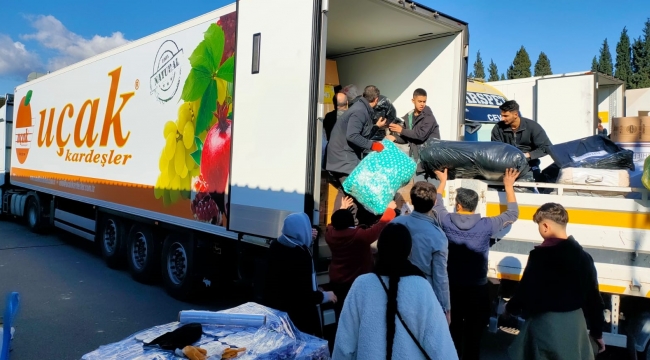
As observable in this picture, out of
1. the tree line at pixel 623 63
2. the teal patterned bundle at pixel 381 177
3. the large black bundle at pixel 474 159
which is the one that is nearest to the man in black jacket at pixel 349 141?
the teal patterned bundle at pixel 381 177

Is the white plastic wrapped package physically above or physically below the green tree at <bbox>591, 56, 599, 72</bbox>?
below

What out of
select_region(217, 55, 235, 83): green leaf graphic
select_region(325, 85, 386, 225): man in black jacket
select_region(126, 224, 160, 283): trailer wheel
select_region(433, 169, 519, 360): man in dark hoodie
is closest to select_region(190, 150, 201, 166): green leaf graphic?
select_region(217, 55, 235, 83): green leaf graphic

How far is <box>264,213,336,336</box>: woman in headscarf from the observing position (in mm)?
3223

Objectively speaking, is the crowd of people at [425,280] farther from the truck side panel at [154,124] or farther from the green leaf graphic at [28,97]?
the green leaf graphic at [28,97]

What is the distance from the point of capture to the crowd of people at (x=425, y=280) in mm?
2209

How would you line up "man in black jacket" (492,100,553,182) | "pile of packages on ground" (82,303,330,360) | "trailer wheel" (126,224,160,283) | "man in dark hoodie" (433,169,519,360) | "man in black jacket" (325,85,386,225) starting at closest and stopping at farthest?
1. "pile of packages on ground" (82,303,330,360)
2. "man in dark hoodie" (433,169,519,360)
3. "man in black jacket" (325,85,386,225)
4. "man in black jacket" (492,100,553,182)
5. "trailer wheel" (126,224,160,283)

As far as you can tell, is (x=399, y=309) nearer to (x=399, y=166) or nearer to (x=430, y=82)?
(x=399, y=166)

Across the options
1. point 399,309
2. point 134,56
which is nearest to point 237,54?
point 134,56

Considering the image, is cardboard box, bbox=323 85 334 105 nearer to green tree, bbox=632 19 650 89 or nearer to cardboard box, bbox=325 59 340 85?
cardboard box, bbox=325 59 340 85

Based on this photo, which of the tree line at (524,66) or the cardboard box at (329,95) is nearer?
the cardboard box at (329,95)

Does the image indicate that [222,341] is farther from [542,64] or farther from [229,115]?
[542,64]

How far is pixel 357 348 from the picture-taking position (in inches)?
90.3

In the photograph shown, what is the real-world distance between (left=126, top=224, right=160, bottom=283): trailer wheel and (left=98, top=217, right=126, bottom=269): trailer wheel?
12.3 inches

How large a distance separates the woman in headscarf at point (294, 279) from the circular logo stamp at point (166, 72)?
365 cm
